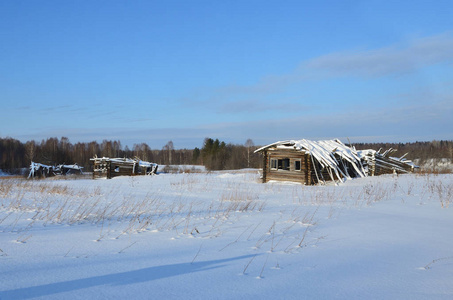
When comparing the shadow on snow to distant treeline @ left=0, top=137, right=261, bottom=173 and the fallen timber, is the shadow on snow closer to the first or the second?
the fallen timber

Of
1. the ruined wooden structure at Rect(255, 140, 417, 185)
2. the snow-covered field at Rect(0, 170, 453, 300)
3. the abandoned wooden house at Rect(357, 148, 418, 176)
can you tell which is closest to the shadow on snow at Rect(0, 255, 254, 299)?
the snow-covered field at Rect(0, 170, 453, 300)

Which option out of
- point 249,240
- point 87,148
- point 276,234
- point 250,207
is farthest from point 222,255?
point 87,148

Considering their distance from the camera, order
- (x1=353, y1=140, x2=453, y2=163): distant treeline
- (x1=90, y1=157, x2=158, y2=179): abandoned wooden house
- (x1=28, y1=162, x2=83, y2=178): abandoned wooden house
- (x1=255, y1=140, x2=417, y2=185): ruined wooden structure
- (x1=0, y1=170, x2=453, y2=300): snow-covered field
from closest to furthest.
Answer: (x1=0, y1=170, x2=453, y2=300): snow-covered field < (x1=255, y1=140, x2=417, y2=185): ruined wooden structure < (x1=90, y1=157, x2=158, y2=179): abandoned wooden house < (x1=28, y1=162, x2=83, y2=178): abandoned wooden house < (x1=353, y1=140, x2=453, y2=163): distant treeline

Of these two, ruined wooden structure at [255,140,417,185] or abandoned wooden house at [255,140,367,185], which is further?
ruined wooden structure at [255,140,417,185]

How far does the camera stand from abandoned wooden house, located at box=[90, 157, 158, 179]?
34.5 m

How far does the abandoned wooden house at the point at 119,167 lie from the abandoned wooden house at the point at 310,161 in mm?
16201

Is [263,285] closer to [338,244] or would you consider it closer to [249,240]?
[249,240]

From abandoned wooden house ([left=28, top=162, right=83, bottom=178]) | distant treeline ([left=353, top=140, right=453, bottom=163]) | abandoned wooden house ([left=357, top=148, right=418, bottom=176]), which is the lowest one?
abandoned wooden house ([left=28, top=162, right=83, bottom=178])

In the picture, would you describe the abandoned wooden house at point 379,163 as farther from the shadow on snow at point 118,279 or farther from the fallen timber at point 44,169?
the fallen timber at point 44,169

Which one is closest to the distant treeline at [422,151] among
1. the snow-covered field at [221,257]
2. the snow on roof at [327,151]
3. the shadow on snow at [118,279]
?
the snow on roof at [327,151]

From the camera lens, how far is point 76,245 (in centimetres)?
423

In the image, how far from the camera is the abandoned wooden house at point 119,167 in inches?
1357

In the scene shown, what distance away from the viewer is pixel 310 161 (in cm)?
2125

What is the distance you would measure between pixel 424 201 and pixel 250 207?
622 centimetres
